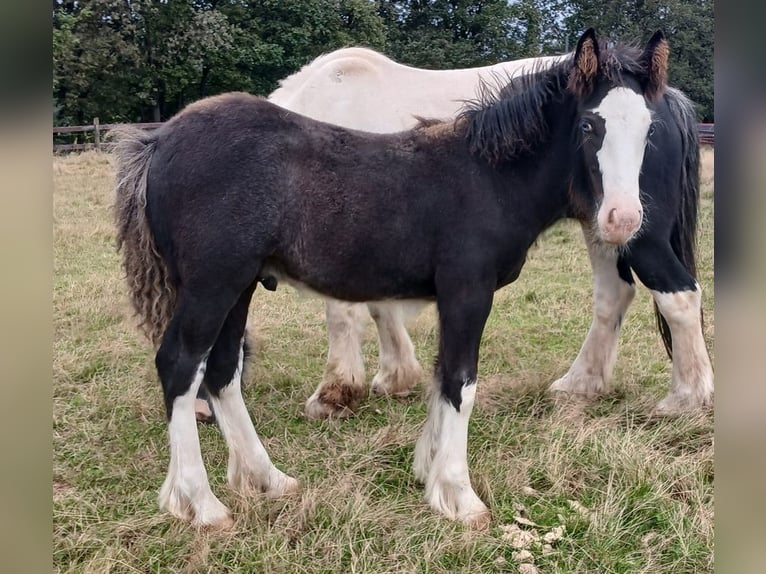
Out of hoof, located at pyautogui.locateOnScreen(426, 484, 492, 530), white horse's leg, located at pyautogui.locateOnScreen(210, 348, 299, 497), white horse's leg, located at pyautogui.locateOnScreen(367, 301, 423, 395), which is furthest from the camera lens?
white horse's leg, located at pyautogui.locateOnScreen(367, 301, 423, 395)

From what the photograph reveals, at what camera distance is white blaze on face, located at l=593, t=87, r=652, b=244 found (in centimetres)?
238

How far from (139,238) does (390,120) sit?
198 centimetres

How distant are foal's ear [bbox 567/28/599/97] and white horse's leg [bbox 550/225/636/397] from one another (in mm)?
1579

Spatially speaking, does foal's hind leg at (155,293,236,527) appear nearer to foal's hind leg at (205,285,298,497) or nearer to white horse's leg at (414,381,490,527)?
foal's hind leg at (205,285,298,497)

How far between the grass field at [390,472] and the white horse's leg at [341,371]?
0.12 meters

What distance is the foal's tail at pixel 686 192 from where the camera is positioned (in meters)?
3.71

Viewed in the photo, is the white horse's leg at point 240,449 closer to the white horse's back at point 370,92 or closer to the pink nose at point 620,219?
the pink nose at point 620,219

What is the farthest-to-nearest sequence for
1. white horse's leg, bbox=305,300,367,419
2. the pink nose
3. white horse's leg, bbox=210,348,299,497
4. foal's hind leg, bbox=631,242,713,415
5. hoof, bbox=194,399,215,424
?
white horse's leg, bbox=305,300,367,419 < hoof, bbox=194,399,215,424 < foal's hind leg, bbox=631,242,713,415 < white horse's leg, bbox=210,348,299,497 < the pink nose

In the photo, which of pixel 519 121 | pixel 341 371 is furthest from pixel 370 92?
pixel 341 371

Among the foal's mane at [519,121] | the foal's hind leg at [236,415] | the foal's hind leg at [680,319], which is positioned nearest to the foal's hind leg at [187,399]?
the foal's hind leg at [236,415]

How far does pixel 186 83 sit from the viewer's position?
18.2 meters

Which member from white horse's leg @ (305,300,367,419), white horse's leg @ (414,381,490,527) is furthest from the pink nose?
white horse's leg @ (305,300,367,419)

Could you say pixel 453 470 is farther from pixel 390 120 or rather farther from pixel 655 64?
pixel 390 120

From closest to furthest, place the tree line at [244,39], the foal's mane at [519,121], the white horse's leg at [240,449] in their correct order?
the foal's mane at [519,121], the white horse's leg at [240,449], the tree line at [244,39]
